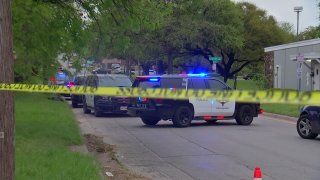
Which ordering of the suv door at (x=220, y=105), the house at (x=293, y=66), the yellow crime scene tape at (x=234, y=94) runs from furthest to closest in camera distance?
1. the house at (x=293, y=66)
2. the suv door at (x=220, y=105)
3. the yellow crime scene tape at (x=234, y=94)

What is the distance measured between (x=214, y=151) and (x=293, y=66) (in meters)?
29.3

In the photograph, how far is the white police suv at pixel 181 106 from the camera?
16.6 m

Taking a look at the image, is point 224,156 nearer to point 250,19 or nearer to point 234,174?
point 234,174

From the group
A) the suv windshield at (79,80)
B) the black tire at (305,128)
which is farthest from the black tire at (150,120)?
the suv windshield at (79,80)

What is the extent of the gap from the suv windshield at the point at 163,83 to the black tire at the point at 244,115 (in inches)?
94.6

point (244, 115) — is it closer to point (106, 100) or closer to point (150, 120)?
point (150, 120)

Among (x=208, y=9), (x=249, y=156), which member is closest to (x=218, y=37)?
(x=208, y=9)

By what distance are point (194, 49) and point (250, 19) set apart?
34.7 feet

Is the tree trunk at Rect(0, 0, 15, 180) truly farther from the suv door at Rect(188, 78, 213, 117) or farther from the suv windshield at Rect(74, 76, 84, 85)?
the suv windshield at Rect(74, 76, 84, 85)

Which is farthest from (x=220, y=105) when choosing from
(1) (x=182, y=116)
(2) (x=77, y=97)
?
(2) (x=77, y=97)

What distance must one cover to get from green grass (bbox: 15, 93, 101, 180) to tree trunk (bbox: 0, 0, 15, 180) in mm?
2102

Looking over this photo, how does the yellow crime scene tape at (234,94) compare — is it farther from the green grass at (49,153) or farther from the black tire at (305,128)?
the black tire at (305,128)

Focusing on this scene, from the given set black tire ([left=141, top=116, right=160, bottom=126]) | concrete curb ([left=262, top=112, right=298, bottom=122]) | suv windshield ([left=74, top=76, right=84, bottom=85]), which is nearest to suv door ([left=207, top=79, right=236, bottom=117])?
black tire ([left=141, top=116, right=160, bottom=126])

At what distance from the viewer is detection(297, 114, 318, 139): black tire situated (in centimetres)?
1354
